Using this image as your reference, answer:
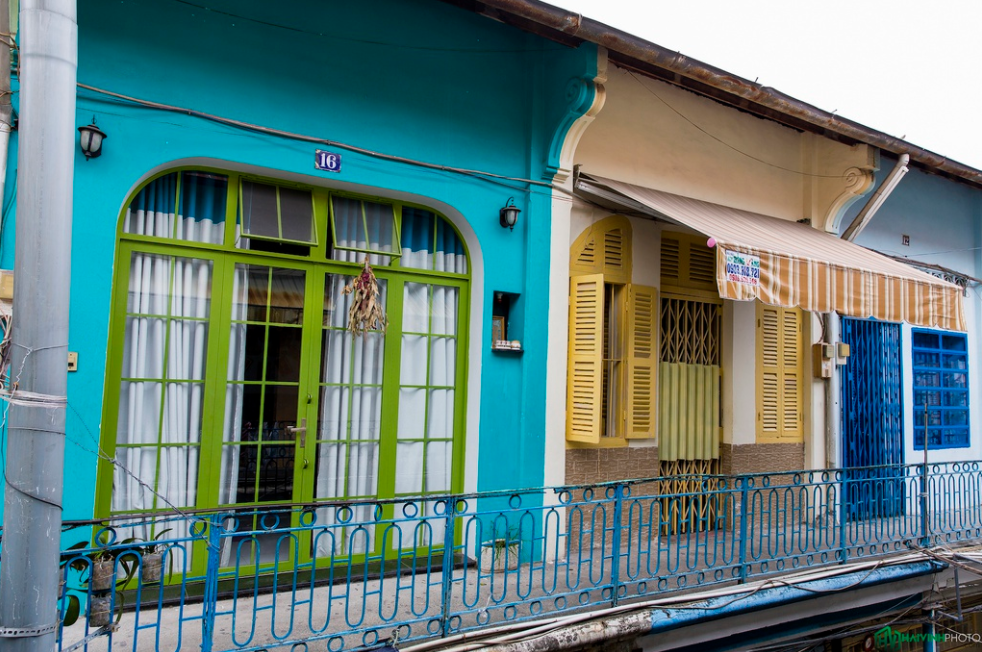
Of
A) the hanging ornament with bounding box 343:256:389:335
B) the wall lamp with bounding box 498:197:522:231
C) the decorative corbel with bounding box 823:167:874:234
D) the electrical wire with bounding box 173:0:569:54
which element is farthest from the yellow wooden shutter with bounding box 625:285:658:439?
the decorative corbel with bounding box 823:167:874:234

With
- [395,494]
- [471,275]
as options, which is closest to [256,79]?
[471,275]

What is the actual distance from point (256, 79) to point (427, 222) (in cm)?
178

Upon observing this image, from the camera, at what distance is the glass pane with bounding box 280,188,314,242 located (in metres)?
5.68

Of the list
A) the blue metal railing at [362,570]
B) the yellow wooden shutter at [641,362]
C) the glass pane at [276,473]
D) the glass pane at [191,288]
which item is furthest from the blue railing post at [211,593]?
the yellow wooden shutter at [641,362]

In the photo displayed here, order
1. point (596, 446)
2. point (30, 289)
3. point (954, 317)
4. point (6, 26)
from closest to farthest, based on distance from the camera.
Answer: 1. point (30, 289)
2. point (6, 26)
3. point (596, 446)
4. point (954, 317)

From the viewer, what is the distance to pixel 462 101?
6.29m

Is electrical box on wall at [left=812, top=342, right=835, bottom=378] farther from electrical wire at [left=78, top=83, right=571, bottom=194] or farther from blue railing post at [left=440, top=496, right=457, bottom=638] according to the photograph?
blue railing post at [left=440, top=496, right=457, bottom=638]

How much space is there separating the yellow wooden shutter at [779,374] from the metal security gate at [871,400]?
830mm

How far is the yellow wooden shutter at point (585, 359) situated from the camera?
6.54 m

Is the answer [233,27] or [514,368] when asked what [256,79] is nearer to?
[233,27]

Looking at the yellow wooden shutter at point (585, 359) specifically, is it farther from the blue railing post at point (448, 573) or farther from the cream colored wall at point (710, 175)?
the blue railing post at point (448, 573)

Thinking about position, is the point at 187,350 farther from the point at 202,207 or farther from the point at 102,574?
the point at 102,574

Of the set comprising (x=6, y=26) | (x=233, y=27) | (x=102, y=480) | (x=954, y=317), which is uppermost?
(x=233, y=27)

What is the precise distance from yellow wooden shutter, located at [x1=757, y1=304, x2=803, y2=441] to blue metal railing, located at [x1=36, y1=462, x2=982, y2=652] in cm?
A: 152
